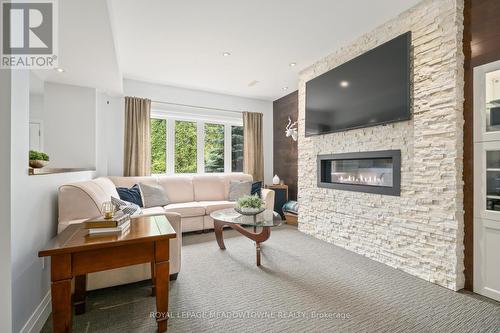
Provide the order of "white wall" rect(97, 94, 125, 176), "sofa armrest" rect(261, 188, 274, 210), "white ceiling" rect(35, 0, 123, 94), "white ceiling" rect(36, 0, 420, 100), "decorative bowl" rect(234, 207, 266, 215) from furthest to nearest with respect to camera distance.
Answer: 1. "sofa armrest" rect(261, 188, 274, 210)
2. "white wall" rect(97, 94, 125, 176)
3. "decorative bowl" rect(234, 207, 266, 215)
4. "white ceiling" rect(36, 0, 420, 100)
5. "white ceiling" rect(35, 0, 123, 94)

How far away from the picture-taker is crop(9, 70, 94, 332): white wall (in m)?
1.28

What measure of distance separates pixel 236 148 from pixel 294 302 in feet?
12.4

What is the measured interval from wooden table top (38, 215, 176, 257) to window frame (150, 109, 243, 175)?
9.52 ft

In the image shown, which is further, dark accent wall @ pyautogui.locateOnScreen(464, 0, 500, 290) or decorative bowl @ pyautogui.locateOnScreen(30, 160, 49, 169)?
dark accent wall @ pyautogui.locateOnScreen(464, 0, 500, 290)

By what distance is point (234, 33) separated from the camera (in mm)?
2643

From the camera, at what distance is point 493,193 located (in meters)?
1.85

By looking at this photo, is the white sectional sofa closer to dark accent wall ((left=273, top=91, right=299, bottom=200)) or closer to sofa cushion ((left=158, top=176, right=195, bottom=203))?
sofa cushion ((left=158, top=176, right=195, bottom=203))

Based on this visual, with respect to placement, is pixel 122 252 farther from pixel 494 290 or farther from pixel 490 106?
pixel 490 106

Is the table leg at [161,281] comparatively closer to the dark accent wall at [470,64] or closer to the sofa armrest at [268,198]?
the dark accent wall at [470,64]

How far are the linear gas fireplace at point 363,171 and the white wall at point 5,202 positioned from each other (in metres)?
3.01

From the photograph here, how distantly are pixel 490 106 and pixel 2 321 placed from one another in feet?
11.6

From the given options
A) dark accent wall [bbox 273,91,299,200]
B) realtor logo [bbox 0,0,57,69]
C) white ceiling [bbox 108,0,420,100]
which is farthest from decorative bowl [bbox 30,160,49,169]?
dark accent wall [bbox 273,91,299,200]

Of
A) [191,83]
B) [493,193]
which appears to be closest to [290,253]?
[493,193]

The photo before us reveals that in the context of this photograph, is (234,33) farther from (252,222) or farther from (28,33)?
(252,222)
